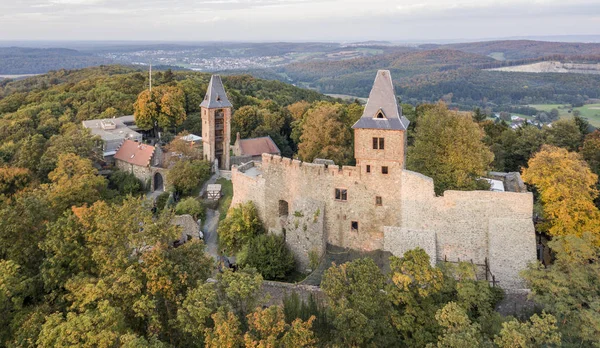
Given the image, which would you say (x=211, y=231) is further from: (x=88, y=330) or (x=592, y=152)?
(x=592, y=152)

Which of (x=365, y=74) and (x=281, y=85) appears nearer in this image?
(x=281, y=85)

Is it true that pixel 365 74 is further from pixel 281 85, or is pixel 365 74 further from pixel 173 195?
pixel 173 195

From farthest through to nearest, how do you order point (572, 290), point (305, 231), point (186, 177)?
point (186, 177)
point (305, 231)
point (572, 290)

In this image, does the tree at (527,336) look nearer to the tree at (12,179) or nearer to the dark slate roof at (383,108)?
the dark slate roof at (383,108)

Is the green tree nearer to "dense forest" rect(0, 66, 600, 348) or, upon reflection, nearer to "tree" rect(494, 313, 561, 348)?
"dense forest" rect(0, 66, 600, 348)

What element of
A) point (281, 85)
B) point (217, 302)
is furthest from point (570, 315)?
point (281, 85)

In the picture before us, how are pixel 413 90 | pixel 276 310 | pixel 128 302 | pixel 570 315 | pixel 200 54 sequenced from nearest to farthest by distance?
pixel 276 310 → pixel 128 302 → pixel 570 315 → pixel 413 90 → pixel 200 54

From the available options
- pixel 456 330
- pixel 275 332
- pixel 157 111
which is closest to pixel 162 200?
pixel 157 111
